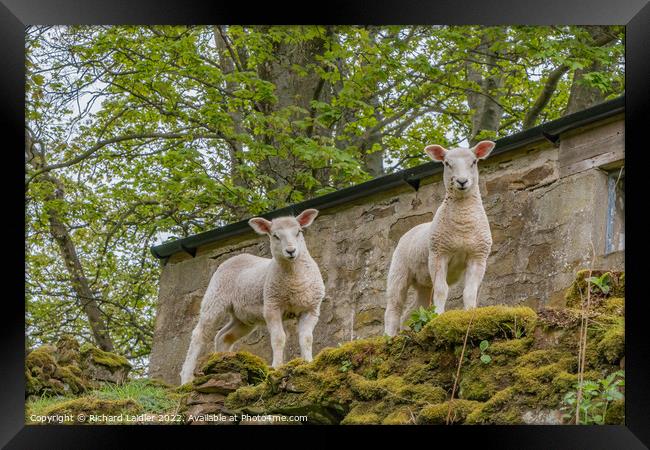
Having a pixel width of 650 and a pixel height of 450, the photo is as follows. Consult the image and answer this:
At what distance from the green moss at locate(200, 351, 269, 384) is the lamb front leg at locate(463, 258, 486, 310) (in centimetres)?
138

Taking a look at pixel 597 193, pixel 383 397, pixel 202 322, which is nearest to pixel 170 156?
pixel 202 322

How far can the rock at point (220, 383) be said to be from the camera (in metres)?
7.46

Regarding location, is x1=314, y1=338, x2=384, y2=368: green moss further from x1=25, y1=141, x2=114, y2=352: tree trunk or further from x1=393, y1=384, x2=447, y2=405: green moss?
x1=25, y1=141, x2=114, y2=352: tree trunk

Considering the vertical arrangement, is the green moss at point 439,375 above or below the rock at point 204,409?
above

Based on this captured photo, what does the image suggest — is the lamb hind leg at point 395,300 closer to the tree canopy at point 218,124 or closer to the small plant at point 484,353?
the small plant at point 484,353

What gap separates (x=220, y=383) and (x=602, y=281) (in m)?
2.48

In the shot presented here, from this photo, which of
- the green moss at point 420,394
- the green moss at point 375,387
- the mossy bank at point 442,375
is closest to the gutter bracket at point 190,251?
the mossy bank at point 442,375

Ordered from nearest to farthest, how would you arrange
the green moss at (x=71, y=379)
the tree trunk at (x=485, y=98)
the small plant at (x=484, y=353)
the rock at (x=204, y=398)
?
the small plant at (x=484, y=353), the rock at (x=204, y=398), the green moss at (x=71, y=379), the tree trunk at (x=485, y=98)

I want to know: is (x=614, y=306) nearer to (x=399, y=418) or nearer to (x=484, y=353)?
(x=484, y=353)

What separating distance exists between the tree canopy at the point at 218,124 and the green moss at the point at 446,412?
696cm

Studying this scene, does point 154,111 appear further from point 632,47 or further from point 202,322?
point 632,47

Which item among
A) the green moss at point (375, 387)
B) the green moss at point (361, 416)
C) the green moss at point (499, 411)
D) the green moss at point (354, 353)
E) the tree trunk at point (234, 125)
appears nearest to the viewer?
the green moss at point (499, 411)

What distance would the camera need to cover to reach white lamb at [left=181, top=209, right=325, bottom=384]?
820cm

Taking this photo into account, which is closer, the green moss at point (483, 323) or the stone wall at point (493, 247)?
the green moss at point (483, 323)
